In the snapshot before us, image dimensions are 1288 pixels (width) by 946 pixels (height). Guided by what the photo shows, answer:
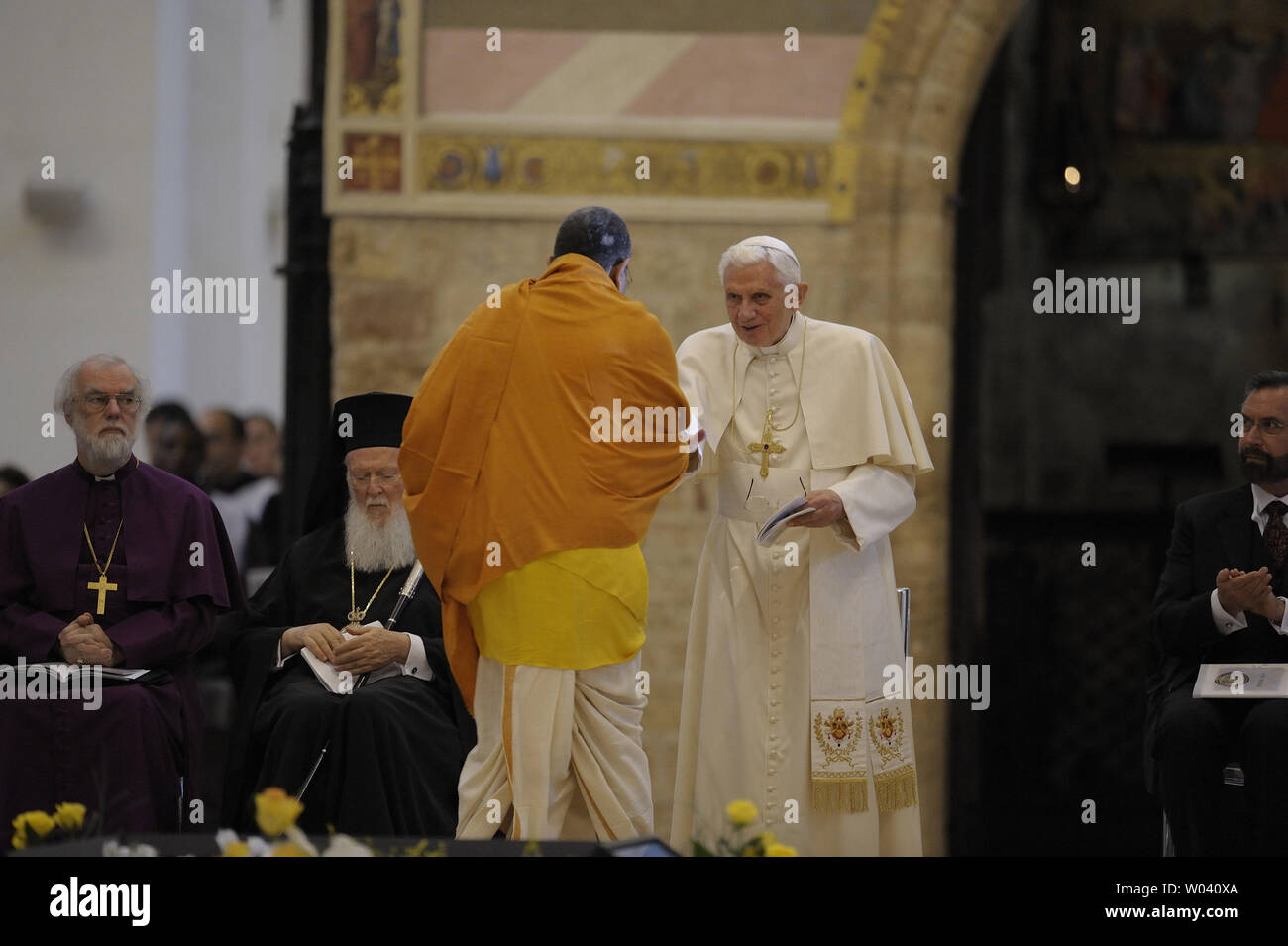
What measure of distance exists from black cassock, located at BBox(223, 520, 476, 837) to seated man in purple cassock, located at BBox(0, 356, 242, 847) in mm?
182

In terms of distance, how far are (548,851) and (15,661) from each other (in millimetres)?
Answer: 2513

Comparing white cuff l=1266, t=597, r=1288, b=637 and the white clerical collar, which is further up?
the white clerical collar

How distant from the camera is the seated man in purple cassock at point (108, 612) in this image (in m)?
5.59

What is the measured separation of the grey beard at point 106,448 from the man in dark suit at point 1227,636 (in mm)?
3487

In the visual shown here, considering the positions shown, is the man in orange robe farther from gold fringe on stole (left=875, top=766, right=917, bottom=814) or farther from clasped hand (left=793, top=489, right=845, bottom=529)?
gold fringe on stole (left=875, top=766, right=917, bottom=814)

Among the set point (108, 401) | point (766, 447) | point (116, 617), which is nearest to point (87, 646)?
point (116, 617)

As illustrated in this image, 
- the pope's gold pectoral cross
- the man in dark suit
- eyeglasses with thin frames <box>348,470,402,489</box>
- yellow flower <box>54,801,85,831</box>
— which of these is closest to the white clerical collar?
the pope's gold pectoral cross

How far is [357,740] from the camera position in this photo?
557 cm

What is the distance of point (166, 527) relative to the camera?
235 inches

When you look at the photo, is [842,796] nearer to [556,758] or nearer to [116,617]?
[556,758]

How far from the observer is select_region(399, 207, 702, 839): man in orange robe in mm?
5051

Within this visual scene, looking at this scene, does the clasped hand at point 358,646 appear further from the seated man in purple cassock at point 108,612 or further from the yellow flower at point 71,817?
the yellow flower at point 71,817

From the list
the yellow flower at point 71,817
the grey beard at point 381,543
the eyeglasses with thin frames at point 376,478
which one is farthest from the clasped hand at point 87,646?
the yellow flower at point 71,817
